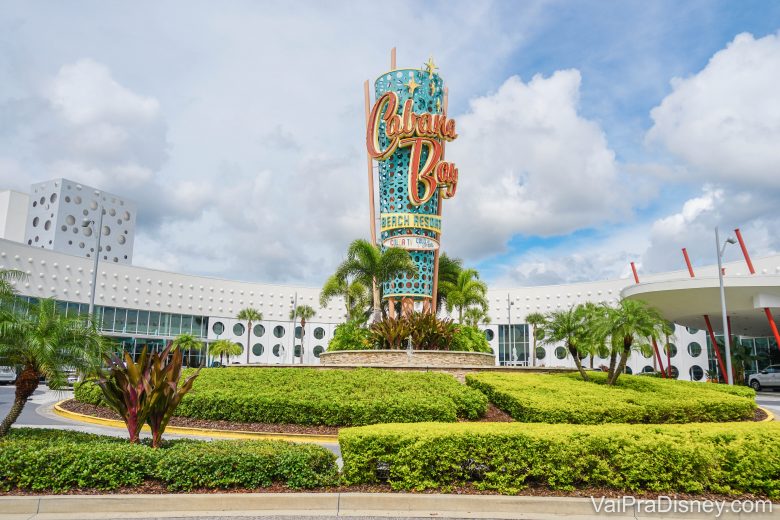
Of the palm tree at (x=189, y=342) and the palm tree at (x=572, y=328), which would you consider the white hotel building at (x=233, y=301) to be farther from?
the palm tree at (x=572, y=328)

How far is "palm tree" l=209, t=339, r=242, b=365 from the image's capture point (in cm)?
5931

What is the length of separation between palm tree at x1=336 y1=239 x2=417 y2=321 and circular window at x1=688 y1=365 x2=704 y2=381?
3382 cm

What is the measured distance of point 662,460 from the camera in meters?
8.44

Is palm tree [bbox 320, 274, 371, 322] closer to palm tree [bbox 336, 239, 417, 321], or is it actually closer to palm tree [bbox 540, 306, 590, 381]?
palm tree [bbox 336, 239, 417, 321]

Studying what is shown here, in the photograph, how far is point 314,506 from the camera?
7.76 metres

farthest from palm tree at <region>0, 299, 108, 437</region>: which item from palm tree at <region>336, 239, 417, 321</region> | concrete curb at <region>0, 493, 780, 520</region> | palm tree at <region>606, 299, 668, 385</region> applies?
palm tree at <region>336, 239, 417, 321</region>

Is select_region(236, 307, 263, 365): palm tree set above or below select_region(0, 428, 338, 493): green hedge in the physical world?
above

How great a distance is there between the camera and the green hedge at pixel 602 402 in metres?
15.4

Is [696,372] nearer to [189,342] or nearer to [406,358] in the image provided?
[406,358]

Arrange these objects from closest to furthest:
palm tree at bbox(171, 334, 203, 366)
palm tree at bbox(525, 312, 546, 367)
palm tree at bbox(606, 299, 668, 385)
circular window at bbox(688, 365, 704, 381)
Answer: palm tree at bbox(606, 299, 668, 385)
circular window at bbox(688, 365, 704, 381)
palm tree at bbox(171, 334, 203, 366)
palm tree at bbox(525, 312, 546, 367)

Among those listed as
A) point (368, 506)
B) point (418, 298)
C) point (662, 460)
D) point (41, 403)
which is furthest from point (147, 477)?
point (418, 298)

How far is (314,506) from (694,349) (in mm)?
54880

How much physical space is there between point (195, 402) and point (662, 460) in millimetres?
12229

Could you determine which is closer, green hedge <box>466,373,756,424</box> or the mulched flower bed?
the mulched flower bed
